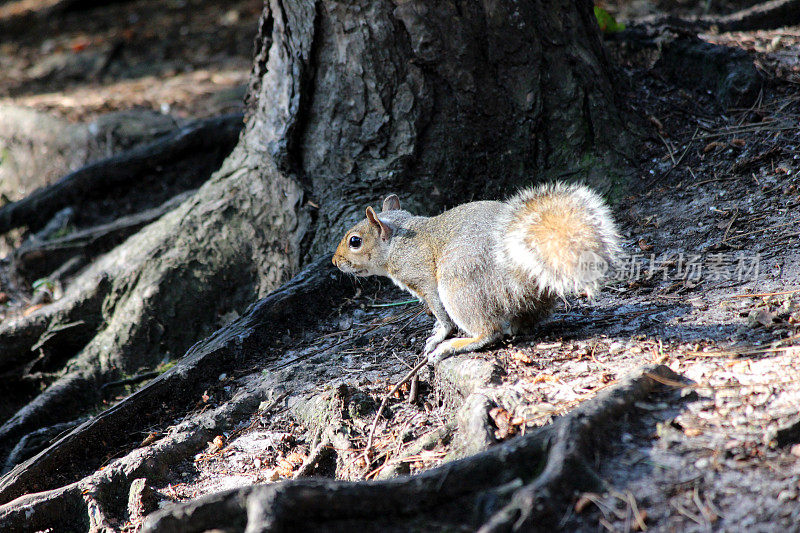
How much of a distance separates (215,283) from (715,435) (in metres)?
2.94

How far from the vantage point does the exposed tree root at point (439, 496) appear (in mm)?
1536

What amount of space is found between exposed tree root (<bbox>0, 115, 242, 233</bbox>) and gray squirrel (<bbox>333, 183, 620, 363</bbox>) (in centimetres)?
269

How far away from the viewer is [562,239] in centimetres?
230

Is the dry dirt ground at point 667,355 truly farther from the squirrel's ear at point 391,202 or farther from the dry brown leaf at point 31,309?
the dry brown leaf at point 31,309

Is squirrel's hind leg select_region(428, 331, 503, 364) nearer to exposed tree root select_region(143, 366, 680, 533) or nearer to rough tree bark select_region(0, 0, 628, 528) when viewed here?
exposed tree root select_region(143, 366, 680, 533)

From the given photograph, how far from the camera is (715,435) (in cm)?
173

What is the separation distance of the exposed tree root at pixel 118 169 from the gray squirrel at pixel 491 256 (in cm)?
269

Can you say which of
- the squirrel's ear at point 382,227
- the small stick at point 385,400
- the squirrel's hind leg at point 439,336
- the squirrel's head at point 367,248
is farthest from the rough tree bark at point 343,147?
the small stick at point 385,400


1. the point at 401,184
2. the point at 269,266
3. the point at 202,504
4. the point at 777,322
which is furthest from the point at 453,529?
the point at 269,266

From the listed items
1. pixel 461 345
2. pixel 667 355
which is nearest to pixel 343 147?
pixel 461 345

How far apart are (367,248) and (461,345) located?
29.3 inches

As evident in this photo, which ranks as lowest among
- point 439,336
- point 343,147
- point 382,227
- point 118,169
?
point 439,336

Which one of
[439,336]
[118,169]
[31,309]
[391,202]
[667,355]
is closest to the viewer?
[667,355]
